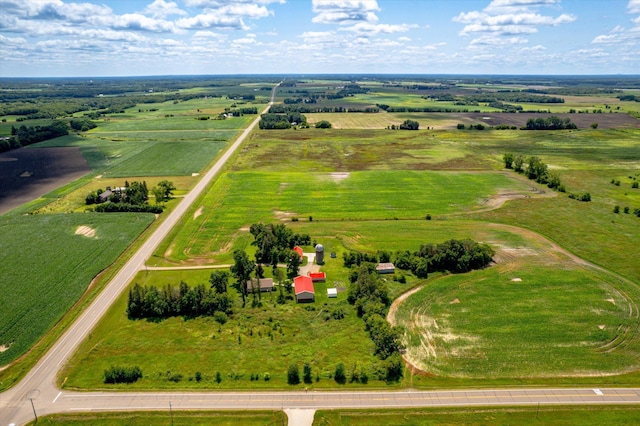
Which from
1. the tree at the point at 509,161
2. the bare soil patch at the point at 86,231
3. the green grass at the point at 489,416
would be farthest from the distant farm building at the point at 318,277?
the tree at the point at 509,161

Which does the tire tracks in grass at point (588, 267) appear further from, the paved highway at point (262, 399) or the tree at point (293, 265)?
the tree at point (293, 265)

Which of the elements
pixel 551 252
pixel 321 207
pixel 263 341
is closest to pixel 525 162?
pixel 551 252

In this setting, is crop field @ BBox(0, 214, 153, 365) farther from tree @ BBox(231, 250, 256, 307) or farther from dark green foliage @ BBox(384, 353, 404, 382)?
dark green foliage @ BBox(384, 353, 404, 382)

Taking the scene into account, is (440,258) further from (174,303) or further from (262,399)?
(174,303)

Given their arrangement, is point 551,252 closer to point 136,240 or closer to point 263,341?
point 263,341

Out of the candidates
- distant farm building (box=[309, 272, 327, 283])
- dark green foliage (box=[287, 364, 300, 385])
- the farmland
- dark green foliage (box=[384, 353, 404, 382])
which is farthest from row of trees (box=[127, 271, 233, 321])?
dark green foliage (box=[384, 353, 404, 382])

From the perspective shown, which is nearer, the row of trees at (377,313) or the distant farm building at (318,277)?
the row of trees at (377,313)
